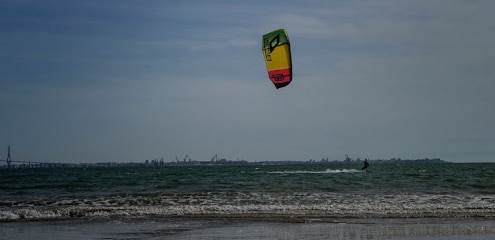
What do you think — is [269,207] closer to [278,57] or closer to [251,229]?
[251,229]

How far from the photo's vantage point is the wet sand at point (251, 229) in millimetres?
12273

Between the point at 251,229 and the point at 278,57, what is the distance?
150 inches

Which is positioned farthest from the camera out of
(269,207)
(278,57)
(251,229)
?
(269,207)

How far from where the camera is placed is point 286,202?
21.2m

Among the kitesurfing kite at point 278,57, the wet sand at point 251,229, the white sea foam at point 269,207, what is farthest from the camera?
the white sea foam at point 269,207

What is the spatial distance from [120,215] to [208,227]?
4.14m

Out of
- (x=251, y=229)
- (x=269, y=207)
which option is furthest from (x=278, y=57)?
(x=269, y=207)

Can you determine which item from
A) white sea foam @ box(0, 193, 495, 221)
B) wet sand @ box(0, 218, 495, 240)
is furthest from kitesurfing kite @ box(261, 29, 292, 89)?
white sea foam @ box(0, 193, 495, 221)

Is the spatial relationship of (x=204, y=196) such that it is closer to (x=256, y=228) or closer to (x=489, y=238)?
(x=256, y=228)

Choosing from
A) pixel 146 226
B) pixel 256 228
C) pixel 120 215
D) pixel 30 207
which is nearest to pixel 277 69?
pixel 256 228

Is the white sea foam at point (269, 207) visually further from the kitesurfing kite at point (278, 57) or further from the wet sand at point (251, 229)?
the kitesurfing kite at point (278, 57)

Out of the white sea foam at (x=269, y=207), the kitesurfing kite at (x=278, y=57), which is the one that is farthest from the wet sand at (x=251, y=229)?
the kitesurfing kite at (x=278, y=57)

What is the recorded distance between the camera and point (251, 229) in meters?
13.4

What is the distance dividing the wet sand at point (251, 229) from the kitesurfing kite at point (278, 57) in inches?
127
